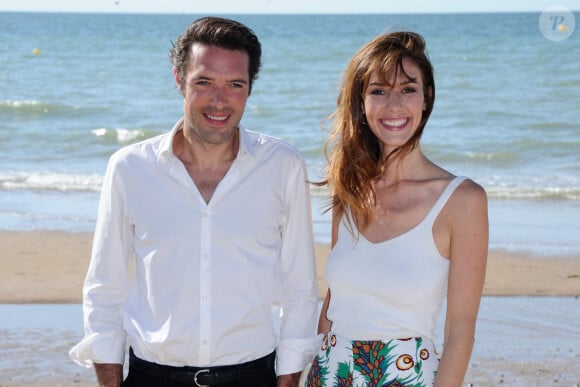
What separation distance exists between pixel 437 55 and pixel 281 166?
33.8 meters

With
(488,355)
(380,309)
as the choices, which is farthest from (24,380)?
(380,309)

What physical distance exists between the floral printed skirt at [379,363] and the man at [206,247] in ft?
0.38

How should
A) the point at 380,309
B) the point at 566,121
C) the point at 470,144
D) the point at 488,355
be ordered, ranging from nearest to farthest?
the point at 380,309 → the point at 488,355 → the point at 470,144 → the point at 566,121

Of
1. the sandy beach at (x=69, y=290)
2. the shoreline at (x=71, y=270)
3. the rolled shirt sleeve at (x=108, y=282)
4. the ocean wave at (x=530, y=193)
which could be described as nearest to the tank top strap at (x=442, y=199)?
the rolled shirt sleeve at (x=108, y=282)

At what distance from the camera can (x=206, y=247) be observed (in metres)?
3.30

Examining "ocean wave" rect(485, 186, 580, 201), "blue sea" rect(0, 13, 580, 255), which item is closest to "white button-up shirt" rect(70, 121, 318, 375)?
"blue sea" rect(0, 13, 580, 255)

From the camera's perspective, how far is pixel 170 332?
3.28 meters

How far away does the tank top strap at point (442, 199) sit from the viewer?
3205 mm

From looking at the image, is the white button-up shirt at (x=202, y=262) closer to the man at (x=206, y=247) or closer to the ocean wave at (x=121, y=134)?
the man at (x=206, y=247)

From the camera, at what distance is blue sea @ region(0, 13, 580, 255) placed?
1144cm

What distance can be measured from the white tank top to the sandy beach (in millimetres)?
2666

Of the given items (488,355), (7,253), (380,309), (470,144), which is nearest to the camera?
(380,309)

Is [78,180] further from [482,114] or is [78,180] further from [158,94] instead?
[158,94]

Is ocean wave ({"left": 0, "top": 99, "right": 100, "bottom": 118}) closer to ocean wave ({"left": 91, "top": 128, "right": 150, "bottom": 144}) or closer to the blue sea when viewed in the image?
the blue sea
